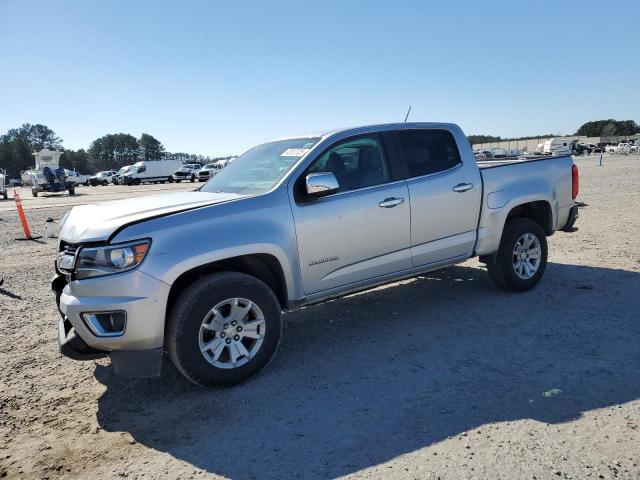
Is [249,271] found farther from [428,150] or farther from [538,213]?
[538,213]

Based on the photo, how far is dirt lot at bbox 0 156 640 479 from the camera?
2.77 m

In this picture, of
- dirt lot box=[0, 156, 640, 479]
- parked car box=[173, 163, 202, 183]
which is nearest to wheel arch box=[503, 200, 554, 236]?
dirt lot box=[0, 156, 640, 479]

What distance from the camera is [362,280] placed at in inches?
174

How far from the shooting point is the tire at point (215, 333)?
3480 millimetres

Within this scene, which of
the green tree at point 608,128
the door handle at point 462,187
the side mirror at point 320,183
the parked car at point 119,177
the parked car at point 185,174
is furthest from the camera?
the green tree at point 608,128

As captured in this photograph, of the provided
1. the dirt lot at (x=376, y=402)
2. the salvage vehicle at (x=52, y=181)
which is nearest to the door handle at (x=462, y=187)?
the dirt lot at (x=376, y=402)

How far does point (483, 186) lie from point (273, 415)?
3.29 meters

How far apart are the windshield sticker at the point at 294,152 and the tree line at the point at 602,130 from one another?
469 feet

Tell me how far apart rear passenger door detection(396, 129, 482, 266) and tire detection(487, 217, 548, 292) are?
1.68ft

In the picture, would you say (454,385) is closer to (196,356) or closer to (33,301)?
(196,356)

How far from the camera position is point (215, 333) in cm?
367

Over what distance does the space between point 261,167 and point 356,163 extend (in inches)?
34.9

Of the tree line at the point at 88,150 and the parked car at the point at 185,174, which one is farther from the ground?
the tree line at the point at 88,150

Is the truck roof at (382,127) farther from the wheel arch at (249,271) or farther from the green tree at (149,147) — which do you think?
the green tree at (149,147)
